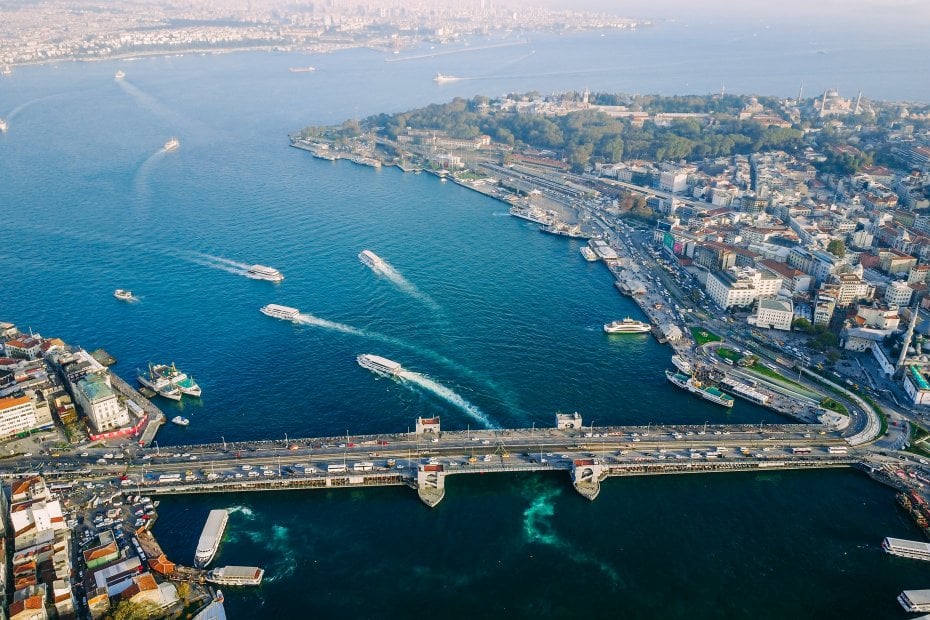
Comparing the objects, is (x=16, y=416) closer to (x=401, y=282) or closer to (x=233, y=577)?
(x=233, y=577)

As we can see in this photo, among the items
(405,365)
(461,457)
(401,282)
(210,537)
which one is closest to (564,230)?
(401,282)

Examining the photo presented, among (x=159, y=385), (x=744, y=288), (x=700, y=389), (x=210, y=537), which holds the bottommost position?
(x=210, y=537)

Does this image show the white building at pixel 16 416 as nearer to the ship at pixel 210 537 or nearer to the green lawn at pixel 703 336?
the ship at pixel 210 537

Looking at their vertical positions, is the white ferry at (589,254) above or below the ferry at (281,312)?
above

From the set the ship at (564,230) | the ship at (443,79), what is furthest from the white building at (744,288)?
the ship at (443,79)

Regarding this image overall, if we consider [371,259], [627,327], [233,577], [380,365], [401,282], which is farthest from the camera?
[371,259]

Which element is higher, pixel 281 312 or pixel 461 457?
pixel 281 312

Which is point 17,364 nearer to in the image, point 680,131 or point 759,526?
point 759,526
